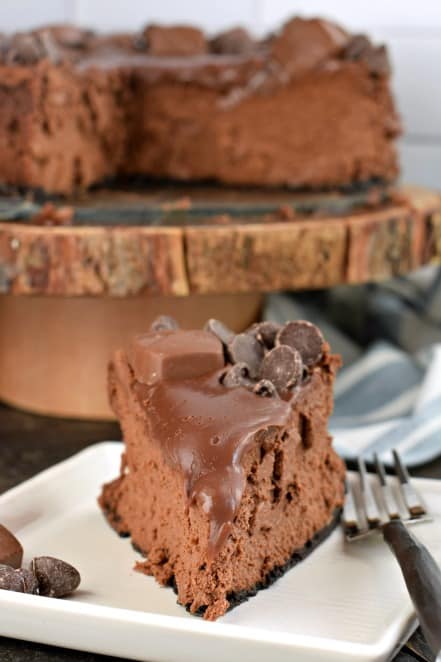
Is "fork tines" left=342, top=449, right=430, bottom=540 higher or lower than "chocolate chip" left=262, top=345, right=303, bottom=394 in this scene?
lower

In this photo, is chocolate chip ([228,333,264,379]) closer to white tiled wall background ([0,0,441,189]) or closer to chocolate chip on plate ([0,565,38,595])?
chocolate chip on plate ([0,565,38,595])

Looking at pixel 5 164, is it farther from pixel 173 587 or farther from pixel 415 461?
pixel 173 587

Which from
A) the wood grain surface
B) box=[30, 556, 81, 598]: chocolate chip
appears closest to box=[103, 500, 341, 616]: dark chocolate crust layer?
box=[30, 556, 81, 598]: chocolate chip

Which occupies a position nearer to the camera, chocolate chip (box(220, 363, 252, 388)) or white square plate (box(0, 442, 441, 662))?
white square plate (box(0, 442, 441, 662))

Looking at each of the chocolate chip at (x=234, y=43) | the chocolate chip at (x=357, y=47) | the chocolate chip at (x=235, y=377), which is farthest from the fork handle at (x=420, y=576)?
the chocolate chip at (x=234, y=43)

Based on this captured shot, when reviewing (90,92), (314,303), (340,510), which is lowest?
(314,303)

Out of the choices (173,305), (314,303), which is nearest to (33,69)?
(173,305)

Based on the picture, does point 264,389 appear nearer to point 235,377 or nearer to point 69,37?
point 235,377
